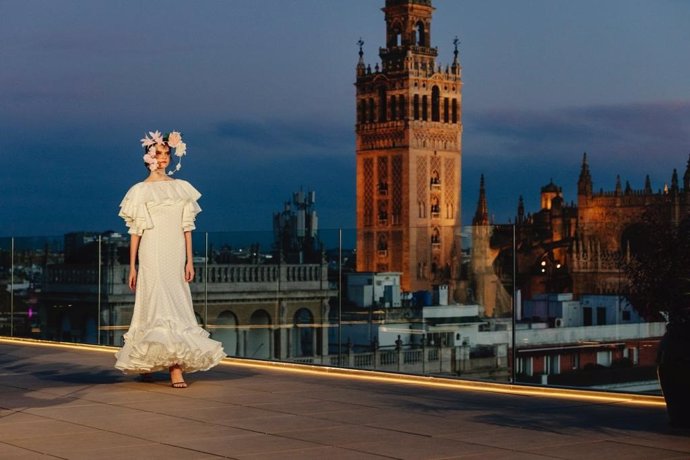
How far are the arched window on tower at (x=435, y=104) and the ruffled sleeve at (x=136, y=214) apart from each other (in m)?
87.2

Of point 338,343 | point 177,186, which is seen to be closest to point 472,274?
point 338,343

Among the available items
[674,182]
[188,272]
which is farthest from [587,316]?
[674,182]

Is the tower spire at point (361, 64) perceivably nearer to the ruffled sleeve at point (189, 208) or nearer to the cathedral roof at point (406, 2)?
the cathedral roof at point (406, 2)

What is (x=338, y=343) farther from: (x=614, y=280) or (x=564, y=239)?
(x=564, y=239)

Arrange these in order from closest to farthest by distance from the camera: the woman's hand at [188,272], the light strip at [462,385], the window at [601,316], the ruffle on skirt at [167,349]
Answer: the light strip at [462,385], the ruffle on skirt at [167,349], the woman's hand at [188,272], the window at [601,316]

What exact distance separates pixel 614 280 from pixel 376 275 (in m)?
2.61

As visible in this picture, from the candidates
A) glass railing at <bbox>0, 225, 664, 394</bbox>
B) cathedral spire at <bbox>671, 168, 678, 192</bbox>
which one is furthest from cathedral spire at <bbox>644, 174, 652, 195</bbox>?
glass railing at <bbox>0, 225, 664, 394</bbox>

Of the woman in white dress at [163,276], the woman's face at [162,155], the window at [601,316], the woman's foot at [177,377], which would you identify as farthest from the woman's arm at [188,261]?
the window at [601,316]

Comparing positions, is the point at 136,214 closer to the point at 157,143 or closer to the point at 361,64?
the point at 157,143

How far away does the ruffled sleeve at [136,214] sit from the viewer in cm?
891

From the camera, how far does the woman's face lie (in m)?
9.01

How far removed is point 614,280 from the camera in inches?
374

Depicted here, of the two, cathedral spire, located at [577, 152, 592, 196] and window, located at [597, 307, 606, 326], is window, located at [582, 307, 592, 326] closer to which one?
window, located at [597, 307, 606, 326]

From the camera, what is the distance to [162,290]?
29.0 ft
